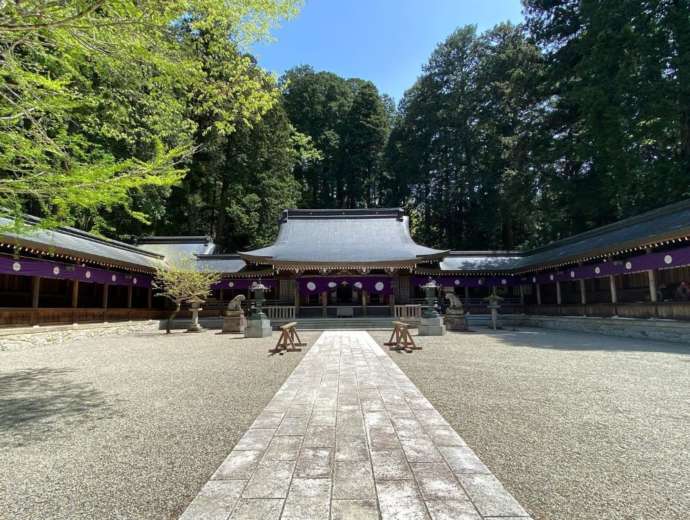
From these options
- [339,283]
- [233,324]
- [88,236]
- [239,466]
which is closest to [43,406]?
[239,466]

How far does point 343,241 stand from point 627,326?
1453cm

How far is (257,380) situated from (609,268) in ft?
49.0

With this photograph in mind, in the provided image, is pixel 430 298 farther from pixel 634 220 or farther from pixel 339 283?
pixel 634 220

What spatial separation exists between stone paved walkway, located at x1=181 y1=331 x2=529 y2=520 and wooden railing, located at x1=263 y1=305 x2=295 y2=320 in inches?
551

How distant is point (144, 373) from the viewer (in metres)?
7.16

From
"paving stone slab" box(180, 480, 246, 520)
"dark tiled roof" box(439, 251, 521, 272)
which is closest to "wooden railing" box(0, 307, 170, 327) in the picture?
"paving stone slab" box(180, 480, 246, 520)

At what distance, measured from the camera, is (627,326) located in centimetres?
1299

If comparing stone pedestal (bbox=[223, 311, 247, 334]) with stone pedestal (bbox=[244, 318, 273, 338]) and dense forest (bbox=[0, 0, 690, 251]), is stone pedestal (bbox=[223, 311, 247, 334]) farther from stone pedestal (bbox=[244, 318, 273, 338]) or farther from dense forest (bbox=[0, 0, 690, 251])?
dense forest (bbox=[0, 0, 690, 251])

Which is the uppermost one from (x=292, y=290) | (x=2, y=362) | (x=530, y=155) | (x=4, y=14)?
(x=530, y=155)

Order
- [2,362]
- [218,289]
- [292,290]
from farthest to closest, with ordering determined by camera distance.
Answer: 1. [218,289]
2. [292,290]
3. [2,362]

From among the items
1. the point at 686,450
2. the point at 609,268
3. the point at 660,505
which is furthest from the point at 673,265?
the point at 660,505

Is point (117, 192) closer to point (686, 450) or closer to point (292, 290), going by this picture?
point (686, 450)

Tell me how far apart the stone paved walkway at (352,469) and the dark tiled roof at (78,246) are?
8.34 m

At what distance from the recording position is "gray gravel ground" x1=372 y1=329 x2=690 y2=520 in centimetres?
258
